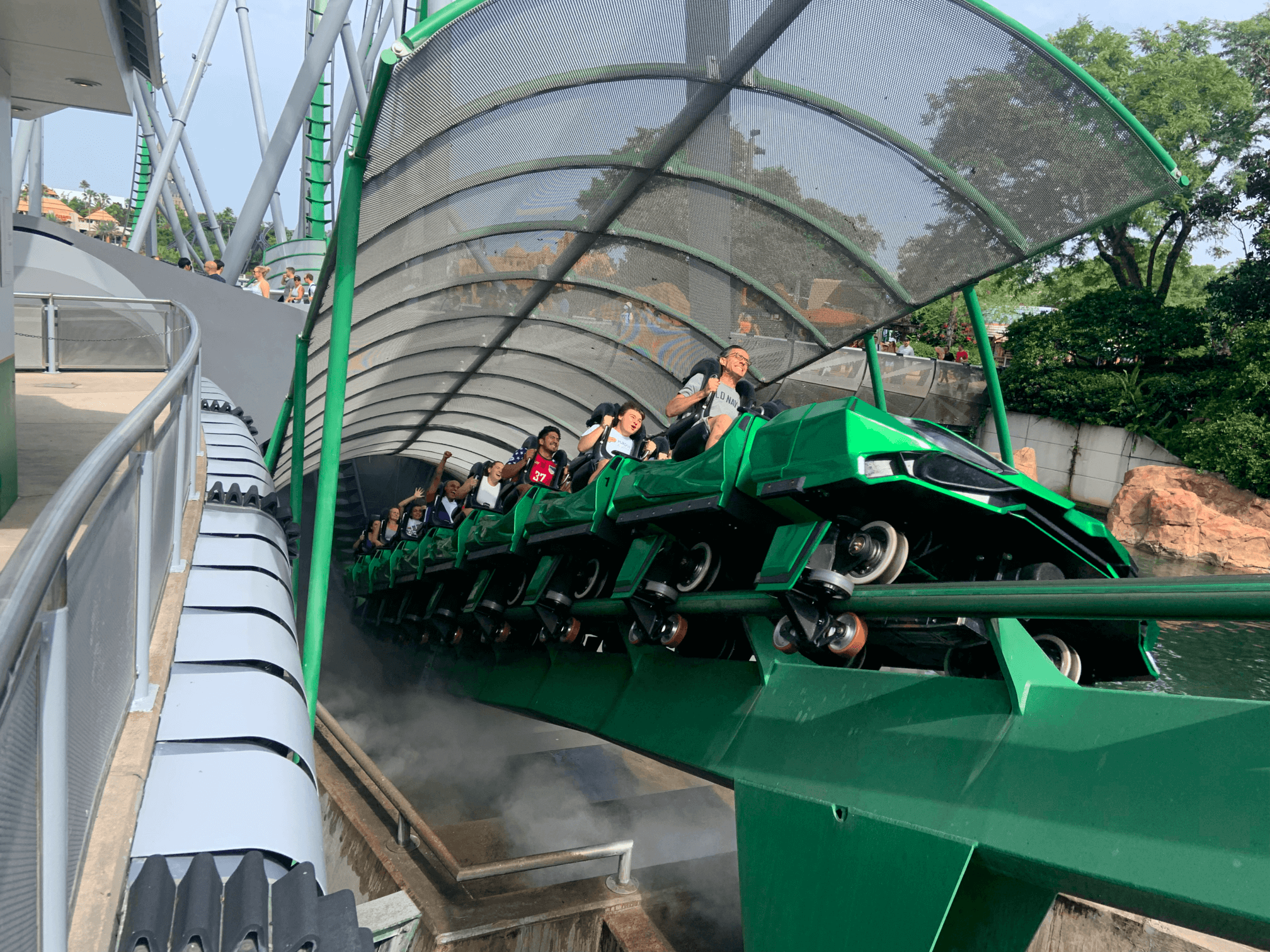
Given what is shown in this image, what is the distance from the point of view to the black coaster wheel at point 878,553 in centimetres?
356

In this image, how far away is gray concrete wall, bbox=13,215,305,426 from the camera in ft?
51.4

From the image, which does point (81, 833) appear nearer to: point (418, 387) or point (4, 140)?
point (4, 140)

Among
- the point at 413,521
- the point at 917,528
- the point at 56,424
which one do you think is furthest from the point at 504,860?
the point at 413,521

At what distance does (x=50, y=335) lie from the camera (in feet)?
31.9

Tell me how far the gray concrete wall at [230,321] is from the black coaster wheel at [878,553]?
1403 cm

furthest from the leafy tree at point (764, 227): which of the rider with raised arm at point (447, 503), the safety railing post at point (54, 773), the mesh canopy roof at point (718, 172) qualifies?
the safety railing post at point (54, 773)

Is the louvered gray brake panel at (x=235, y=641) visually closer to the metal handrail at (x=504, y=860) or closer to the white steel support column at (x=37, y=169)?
the metal handrail at (x=504, y=860)

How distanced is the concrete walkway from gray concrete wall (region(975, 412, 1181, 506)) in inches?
673

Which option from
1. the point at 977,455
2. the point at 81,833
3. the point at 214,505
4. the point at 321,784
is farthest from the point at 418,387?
the point at 81,833

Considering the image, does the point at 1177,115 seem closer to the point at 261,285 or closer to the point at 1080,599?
the point at 261,285

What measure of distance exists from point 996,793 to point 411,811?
4390 millimetres

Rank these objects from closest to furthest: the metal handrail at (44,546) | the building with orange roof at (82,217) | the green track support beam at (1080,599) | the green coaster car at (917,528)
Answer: the metal handrail at (44,546)
the green track support beam at (1080,599)
the green coaster car at (917,528)
the building with orange roof at (82,217)

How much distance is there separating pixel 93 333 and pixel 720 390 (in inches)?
300

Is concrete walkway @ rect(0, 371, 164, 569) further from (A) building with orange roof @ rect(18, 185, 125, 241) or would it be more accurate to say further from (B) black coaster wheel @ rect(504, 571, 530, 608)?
(A) building with orange roof @ rect(18, 185, 125, 241)
